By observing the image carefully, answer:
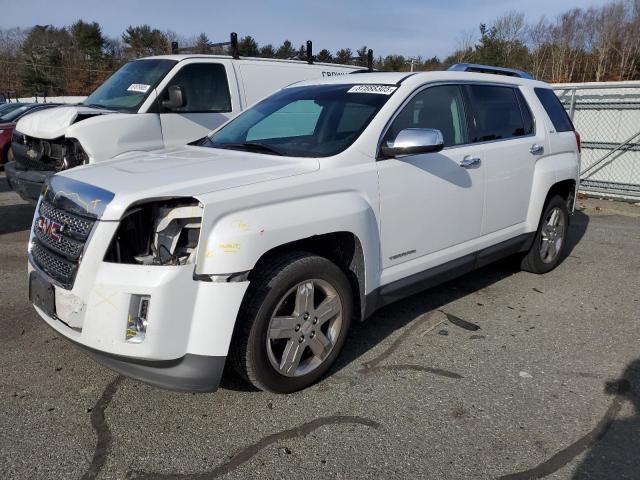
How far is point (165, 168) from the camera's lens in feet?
10.4

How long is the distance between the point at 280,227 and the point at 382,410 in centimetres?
118

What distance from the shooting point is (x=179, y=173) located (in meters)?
3.03

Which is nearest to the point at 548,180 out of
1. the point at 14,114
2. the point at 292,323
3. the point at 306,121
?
the point at 306,121

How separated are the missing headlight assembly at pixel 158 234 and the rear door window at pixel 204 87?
4.07m

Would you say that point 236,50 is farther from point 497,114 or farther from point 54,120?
point 497,114

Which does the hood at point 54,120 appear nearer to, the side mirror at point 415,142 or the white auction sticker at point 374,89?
the white auction sticker at point 374,89

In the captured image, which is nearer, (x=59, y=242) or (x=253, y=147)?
(x=59, y=242)

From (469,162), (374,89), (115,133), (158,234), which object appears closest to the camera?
(158,234)

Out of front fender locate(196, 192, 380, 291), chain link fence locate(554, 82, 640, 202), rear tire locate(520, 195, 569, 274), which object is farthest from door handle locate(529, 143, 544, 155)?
chain link fence locate(554, 82, 640, 202)

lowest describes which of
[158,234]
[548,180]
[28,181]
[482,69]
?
[28,181]

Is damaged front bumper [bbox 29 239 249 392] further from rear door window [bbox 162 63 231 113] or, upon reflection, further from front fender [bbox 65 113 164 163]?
rear door window [bbox 162 63 231 113]

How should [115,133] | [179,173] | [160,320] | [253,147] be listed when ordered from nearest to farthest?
1. [160,320]
2. [179,173]
3. [253,147]
4. [115,133]

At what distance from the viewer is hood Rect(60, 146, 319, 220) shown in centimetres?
273

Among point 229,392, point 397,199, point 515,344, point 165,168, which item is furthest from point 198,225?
point 515,344
